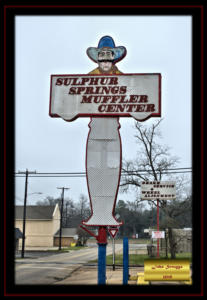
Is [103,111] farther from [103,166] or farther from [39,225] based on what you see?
[39,225]

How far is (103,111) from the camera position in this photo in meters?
8.15

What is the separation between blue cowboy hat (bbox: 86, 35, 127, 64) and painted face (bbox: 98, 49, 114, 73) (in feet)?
0.26

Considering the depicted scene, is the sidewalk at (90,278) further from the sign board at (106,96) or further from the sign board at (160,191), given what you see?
the sign board at (106,96)

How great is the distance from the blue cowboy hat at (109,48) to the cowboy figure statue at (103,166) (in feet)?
1.29

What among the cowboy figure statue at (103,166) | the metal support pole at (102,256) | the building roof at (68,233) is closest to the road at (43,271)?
the metal support pole at (102,256)

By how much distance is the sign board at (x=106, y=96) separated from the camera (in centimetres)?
805

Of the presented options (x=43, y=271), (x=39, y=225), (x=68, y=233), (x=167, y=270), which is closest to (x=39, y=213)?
(x=39, y=225)
